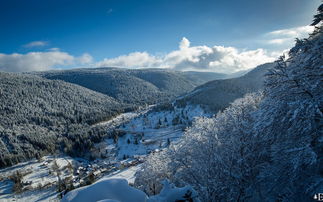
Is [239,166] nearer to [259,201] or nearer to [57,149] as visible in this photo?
[259,201]

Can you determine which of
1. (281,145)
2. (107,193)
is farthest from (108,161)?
(107,193)

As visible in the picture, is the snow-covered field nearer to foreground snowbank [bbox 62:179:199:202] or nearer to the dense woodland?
the dense woodland

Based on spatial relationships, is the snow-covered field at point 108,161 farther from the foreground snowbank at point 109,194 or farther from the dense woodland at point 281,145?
the foreground snowbank at point 109,194

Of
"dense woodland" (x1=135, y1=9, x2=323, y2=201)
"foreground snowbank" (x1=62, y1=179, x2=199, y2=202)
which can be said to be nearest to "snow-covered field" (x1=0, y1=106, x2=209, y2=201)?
"dense woodland" (x1=135, y1=9, x2=323, y2=201)

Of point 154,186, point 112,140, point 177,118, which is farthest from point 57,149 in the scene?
point 154,186

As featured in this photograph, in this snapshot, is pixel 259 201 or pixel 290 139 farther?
pixel 259 201

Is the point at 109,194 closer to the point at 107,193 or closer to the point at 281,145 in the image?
the point at 107,193
